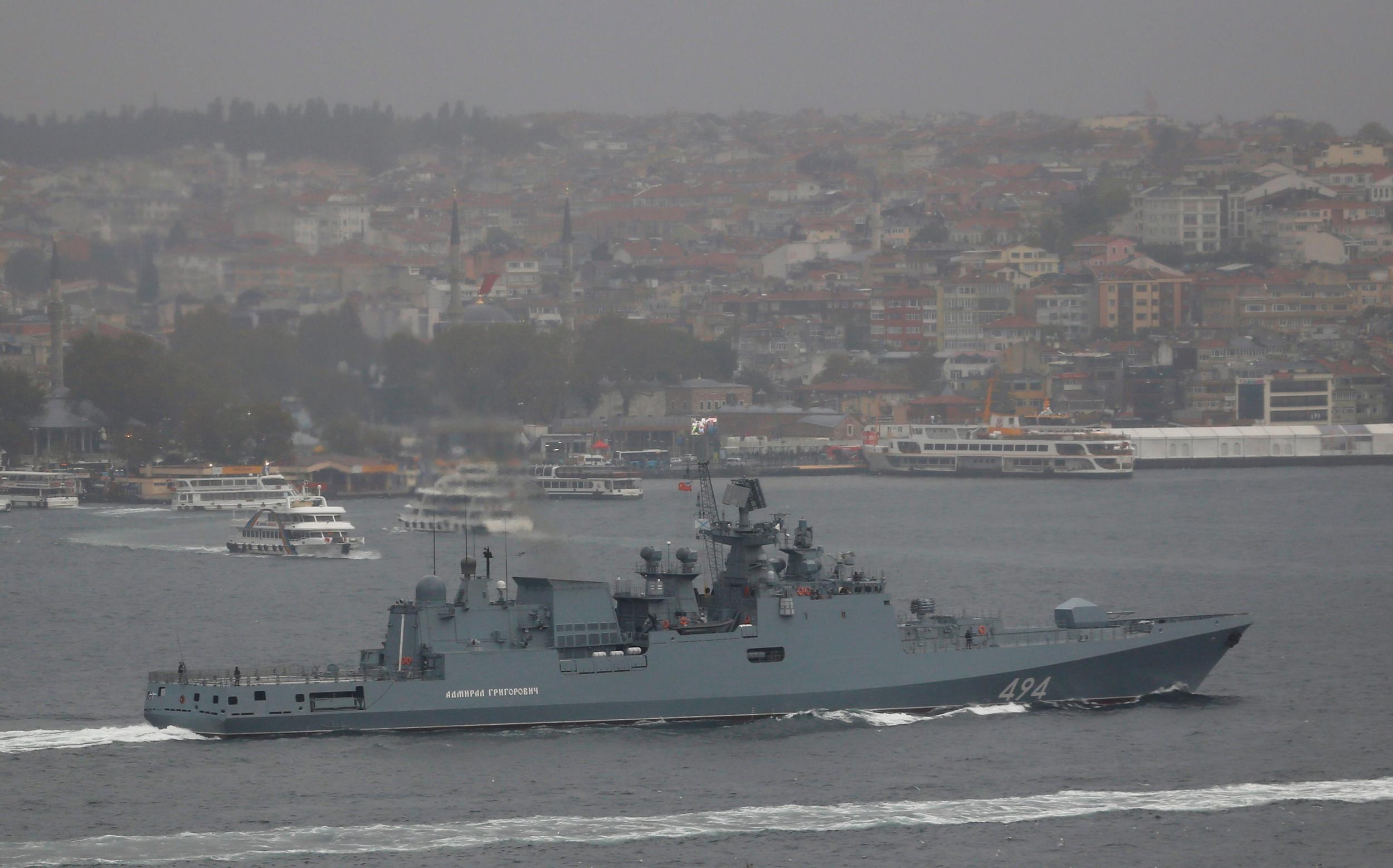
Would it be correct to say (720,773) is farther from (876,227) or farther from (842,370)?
(876,227)

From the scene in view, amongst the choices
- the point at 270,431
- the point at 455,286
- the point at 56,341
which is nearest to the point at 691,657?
the point at 270,431

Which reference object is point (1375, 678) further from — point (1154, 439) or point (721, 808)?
point (1154, 439)

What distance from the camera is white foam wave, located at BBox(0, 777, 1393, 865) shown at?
83.1 feet

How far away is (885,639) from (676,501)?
4884 cm

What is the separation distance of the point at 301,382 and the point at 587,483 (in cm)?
1964

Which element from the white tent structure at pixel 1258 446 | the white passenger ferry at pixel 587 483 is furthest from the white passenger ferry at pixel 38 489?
the white tent structure at pixel 1258 446

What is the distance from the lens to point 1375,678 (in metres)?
36.2

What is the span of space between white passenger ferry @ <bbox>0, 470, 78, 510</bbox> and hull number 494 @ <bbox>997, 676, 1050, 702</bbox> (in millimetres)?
59328

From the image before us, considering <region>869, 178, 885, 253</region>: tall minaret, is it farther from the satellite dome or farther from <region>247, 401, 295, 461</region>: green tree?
the satellite dome

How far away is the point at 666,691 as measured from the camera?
31297 mm

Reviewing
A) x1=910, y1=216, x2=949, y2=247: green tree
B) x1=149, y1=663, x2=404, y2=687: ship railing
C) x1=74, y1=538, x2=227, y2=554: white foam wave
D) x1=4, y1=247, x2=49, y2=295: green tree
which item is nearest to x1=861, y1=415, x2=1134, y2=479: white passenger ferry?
x1=74, y1=538, x2=227, y2=554: white foam wave

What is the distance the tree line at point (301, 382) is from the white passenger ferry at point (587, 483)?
Result: 3477 mm

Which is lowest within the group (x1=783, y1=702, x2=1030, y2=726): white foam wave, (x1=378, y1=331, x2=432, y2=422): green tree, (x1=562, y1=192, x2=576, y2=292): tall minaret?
(x1=783, y1=702, x2=1030, y2=726): white foam wave

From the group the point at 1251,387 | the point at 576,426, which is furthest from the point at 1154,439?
the point at 576,426
